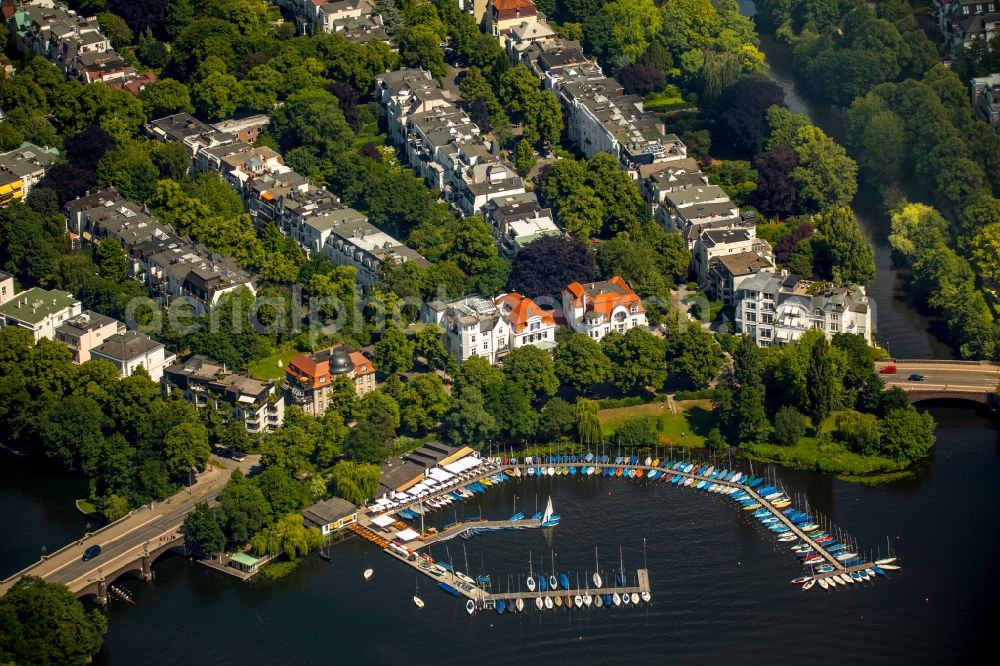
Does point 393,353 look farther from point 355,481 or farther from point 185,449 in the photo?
point 185,449

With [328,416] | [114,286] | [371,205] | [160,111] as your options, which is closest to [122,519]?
[328,416]

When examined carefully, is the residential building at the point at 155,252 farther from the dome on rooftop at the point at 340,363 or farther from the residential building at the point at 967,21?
the residential building at the point at 967,21

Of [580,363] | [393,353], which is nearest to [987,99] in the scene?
[580,363]

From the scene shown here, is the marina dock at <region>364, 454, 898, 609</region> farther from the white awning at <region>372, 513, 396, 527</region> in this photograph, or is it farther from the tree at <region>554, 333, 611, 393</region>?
the tree at <region>554, 333, 611, 393</region>

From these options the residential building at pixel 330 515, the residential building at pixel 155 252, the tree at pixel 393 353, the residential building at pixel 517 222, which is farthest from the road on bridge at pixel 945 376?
the residential building at pixel 155 252

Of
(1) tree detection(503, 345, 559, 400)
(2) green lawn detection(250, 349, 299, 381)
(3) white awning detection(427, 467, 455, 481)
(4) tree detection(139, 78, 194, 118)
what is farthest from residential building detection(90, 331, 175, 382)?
(4) tree detection(139, 78, 194, 118)
